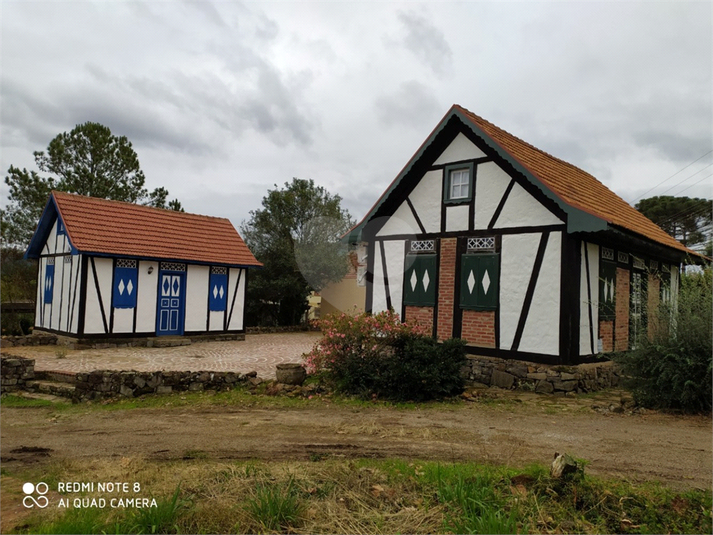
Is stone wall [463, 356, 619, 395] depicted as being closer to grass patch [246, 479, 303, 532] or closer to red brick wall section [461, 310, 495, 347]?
red brick wall section [461, 310, 495, 347]

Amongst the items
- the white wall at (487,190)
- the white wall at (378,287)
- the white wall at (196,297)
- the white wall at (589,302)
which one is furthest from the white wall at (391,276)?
the white wall at (196,297)

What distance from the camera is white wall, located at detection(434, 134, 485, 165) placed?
1215 centimetres

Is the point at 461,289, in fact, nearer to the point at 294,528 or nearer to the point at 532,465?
the point at 532,465

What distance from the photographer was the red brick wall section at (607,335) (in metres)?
11.5

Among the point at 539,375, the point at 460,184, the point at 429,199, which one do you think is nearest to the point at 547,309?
the point at 539,375

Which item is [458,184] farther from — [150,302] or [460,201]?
[150,302]

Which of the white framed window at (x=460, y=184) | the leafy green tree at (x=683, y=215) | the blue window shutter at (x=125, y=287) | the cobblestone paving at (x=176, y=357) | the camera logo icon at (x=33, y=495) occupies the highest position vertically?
the leafy green tree at (x=683, y=215)

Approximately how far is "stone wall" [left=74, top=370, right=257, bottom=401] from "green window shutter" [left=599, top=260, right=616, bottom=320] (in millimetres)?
8098

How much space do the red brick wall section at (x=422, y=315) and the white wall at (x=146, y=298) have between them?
9661 millimetres

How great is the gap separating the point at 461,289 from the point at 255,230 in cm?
1673

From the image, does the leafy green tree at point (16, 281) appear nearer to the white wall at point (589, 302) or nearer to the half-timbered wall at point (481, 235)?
the half-timbered wall at point (481, 235)

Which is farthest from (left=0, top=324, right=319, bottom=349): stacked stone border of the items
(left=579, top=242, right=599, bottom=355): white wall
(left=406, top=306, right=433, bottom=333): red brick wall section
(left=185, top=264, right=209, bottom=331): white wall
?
(left=579, top=242, right=599, bottom=355): white wall

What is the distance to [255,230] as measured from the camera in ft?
87.2

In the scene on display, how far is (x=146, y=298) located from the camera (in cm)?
1744
